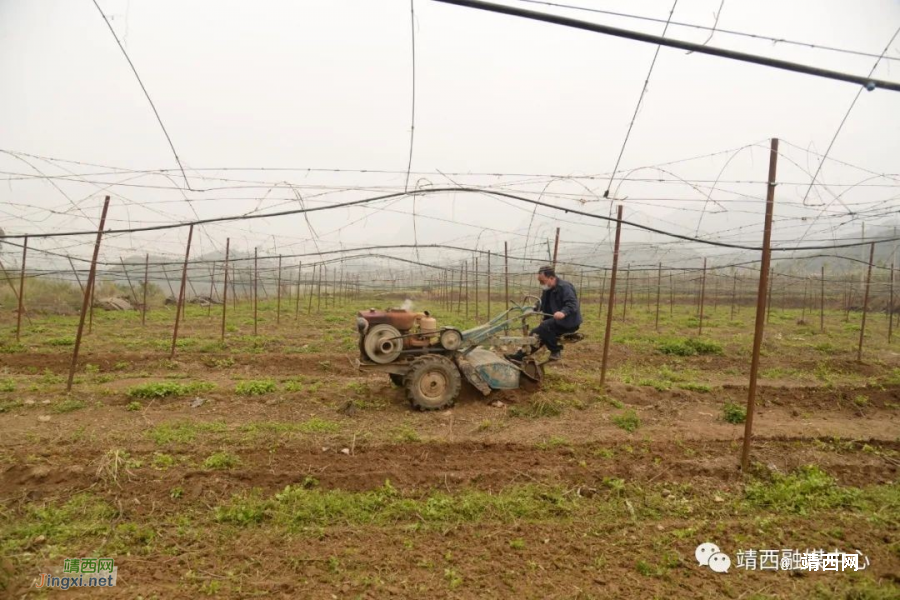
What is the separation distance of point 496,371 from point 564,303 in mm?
1432

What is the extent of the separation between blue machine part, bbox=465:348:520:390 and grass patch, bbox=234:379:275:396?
3236 mm

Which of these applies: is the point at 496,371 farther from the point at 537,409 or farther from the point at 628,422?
the point at 628,422

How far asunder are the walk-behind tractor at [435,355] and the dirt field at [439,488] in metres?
0.37

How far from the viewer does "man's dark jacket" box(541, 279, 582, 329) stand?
686cm

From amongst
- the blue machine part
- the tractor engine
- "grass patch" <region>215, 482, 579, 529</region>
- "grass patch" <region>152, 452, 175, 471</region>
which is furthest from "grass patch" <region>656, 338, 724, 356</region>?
"grass patch" <region>152, 452, 175, 471</region>

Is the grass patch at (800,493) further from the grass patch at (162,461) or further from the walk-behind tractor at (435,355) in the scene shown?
the grass patch at (162,461)

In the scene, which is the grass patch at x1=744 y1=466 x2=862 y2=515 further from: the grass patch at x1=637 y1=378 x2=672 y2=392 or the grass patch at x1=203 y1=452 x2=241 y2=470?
the grass patch at x1=203 y1=452 x2=241 y2=470

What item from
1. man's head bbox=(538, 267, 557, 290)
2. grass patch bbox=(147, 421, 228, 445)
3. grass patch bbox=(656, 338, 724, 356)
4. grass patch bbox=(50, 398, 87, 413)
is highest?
man's head bbox=(538, 267, 557, 290)

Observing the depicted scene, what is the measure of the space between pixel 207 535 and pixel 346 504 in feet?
3.46

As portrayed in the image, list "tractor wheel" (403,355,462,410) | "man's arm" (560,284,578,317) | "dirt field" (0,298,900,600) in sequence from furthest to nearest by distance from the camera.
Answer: "man's arm" (560,284,578,317)
"tractor wheel" (403,355,462,410)
"dirt field" (0,298,900,600)

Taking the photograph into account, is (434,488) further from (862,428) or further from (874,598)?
(862,428)

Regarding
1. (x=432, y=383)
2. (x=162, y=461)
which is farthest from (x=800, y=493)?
(x=162, y=461)

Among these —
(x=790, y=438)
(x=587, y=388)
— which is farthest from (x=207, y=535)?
(x=790, y=438)

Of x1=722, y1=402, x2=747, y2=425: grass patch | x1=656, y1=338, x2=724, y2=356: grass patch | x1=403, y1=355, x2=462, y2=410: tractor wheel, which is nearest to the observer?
x1=722, y1=402, x2=747, y2=425: grass patch
